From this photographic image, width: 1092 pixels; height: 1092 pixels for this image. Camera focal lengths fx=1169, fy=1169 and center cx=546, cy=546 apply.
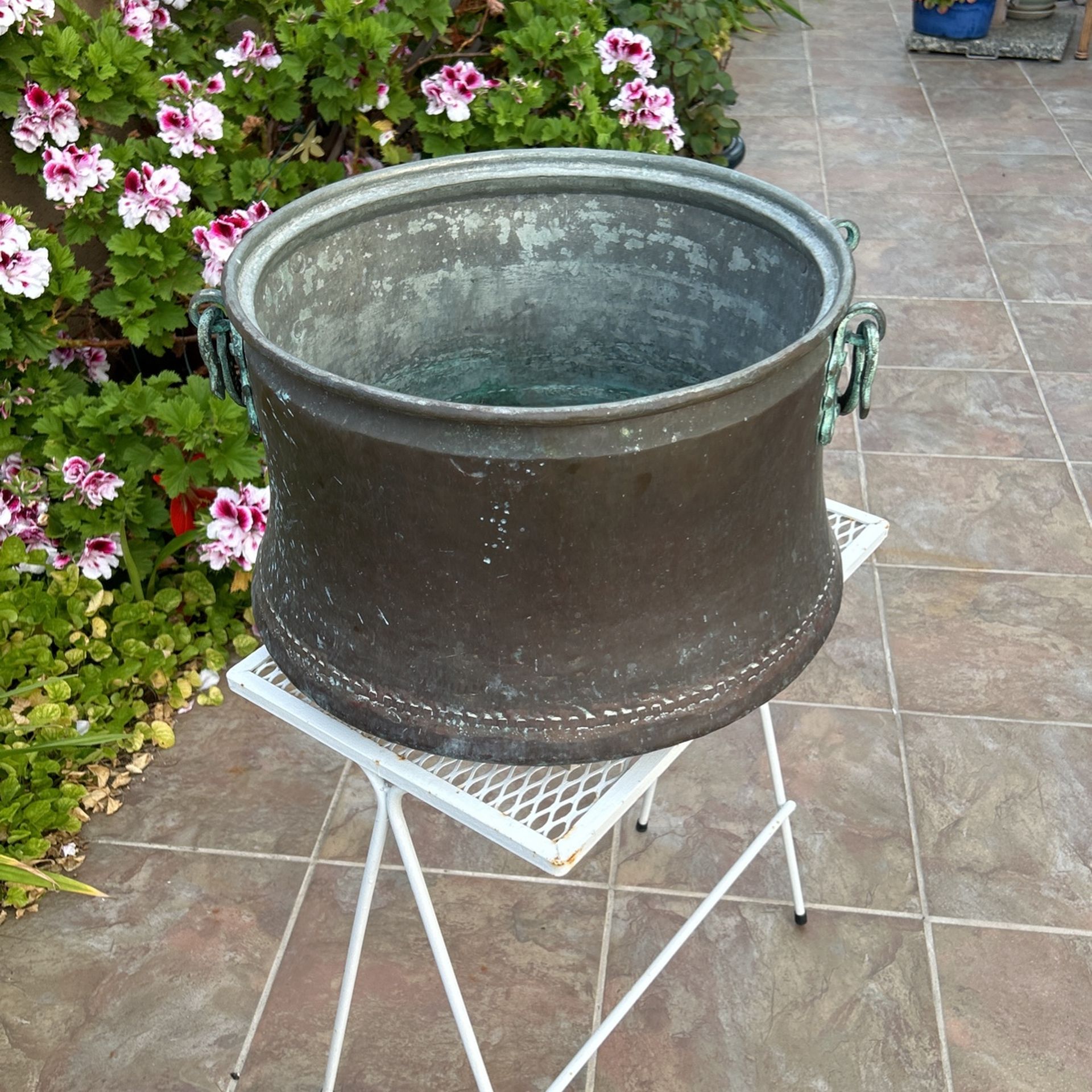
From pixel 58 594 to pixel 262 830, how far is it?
691 millimetres

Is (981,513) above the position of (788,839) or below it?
below

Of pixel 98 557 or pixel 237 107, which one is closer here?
pixel 98 557

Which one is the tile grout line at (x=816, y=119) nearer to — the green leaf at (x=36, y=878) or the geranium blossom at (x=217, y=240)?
the geranium blossom at (x=217, y=240)

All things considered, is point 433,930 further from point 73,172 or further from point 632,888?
point 73,172

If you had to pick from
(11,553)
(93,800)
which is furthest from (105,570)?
(93,800)

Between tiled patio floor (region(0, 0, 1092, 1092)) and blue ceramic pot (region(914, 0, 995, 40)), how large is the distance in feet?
12.6

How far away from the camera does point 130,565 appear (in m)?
2.44

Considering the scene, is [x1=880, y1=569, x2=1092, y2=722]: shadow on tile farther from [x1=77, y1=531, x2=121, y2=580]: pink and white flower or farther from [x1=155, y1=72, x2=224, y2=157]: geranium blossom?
[x1=155, y1=72, x2=224, y2=157]: geranium blossom

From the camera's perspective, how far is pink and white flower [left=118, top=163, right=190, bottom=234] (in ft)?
7.55

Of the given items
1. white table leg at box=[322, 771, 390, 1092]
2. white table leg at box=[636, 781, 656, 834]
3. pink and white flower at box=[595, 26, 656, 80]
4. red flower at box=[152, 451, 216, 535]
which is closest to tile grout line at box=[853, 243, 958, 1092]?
white table leg at box=[636, 781, 656, 834]

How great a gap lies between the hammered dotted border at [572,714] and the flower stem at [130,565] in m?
1.33

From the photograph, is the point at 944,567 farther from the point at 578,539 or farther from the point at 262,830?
the point at 578,539

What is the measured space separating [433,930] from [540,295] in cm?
82

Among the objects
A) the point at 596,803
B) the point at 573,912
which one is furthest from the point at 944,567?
the point at 596,803
